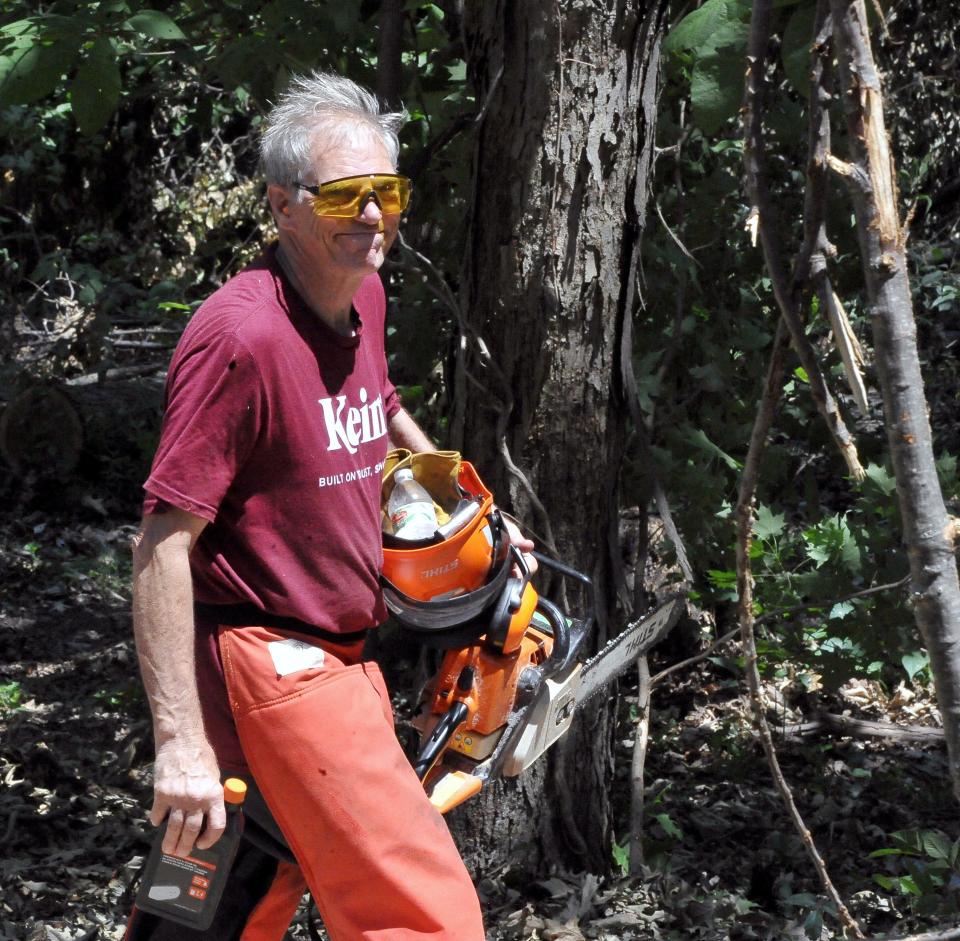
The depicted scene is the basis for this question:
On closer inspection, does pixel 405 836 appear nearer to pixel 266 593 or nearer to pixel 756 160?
pixel 266 593

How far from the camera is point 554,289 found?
3631 mm

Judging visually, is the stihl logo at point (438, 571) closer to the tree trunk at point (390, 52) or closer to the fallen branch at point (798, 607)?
the fallen branch at point (798, 607)

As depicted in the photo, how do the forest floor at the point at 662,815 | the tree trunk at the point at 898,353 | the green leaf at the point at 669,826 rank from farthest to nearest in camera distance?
the green leaf at the point at 669,826, the forest floor at the point at 662,815, the tree trunk at the point at 898,353

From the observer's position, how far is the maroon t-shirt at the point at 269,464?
239 centimetres

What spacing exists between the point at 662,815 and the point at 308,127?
2694 mm

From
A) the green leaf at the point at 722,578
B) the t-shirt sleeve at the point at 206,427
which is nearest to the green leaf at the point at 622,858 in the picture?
the green leaf at the point at 722,578

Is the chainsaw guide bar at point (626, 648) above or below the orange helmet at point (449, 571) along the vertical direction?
below

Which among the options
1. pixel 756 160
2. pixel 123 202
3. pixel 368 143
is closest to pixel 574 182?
pixel 368 143

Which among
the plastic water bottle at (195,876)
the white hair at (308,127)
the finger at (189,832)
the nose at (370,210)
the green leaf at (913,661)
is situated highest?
the white hair at (308,127)

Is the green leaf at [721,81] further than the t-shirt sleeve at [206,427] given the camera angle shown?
Yes

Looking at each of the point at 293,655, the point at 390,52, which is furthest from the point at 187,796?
the point at 390,52

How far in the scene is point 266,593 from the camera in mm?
2562

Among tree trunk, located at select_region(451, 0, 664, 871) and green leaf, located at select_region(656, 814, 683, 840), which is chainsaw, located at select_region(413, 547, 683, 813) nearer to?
tree trunk, located at select_region(451, 0, 664, 871)

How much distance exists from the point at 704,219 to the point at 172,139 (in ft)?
24.0
